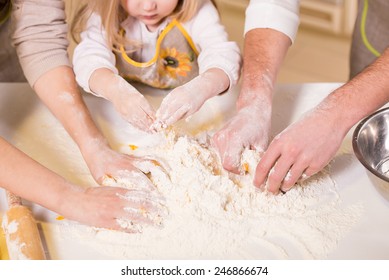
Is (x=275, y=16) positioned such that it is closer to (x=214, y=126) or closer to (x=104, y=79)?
(x=214, y=126)

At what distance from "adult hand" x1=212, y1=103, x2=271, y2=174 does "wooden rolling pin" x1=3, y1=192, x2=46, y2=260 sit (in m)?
0.36

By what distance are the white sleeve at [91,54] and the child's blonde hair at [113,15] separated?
0.05 feet

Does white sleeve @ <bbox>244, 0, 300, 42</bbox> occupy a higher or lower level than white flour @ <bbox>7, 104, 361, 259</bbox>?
higher

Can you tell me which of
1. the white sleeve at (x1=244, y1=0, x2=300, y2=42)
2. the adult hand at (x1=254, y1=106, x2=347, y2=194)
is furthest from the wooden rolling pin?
the white sleeve at (x1=244, y1=0, x2=300, y2=42)

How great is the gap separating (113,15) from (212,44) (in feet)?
0.75

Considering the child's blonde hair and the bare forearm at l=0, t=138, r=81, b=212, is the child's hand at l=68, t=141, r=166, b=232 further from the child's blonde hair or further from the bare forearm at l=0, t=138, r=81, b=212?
the child's blonde hair

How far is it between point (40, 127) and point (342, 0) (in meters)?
1.93

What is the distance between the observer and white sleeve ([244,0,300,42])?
4.43 ft

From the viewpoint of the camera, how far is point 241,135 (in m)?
1.14

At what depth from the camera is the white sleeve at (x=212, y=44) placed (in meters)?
1.27

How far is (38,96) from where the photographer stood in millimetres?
1370

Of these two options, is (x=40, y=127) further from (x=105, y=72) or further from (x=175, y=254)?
(x=175, y=254)

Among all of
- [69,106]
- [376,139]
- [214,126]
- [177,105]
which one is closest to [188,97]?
[177,105]
